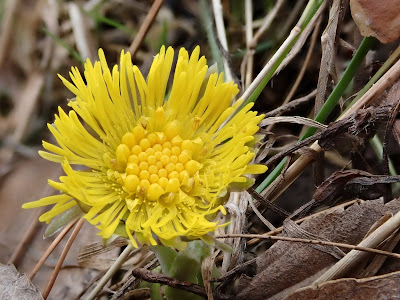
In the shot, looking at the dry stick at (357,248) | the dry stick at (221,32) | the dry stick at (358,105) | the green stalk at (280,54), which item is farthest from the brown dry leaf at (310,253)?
the dry stick at (221,32)

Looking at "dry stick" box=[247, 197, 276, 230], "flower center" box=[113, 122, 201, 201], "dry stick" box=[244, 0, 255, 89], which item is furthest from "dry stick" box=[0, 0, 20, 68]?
"dry stick" box=[247, 197, 276, 230]

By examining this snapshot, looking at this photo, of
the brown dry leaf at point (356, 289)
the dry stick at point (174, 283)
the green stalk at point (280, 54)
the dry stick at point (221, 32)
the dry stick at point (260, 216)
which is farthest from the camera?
the dry stick at point (221, 32)

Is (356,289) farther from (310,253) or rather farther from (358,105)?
(358,105)

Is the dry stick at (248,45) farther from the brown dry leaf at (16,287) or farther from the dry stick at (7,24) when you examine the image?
the dry stick at (7,24)

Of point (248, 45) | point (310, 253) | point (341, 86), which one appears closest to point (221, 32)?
point (248, 45)

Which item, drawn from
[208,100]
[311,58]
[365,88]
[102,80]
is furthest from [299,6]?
[102,80]

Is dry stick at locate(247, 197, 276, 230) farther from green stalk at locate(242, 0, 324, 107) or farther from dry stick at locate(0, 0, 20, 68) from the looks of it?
dry stick at locate(0, 0, 20, 68)

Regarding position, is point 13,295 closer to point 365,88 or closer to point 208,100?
point 208,100
